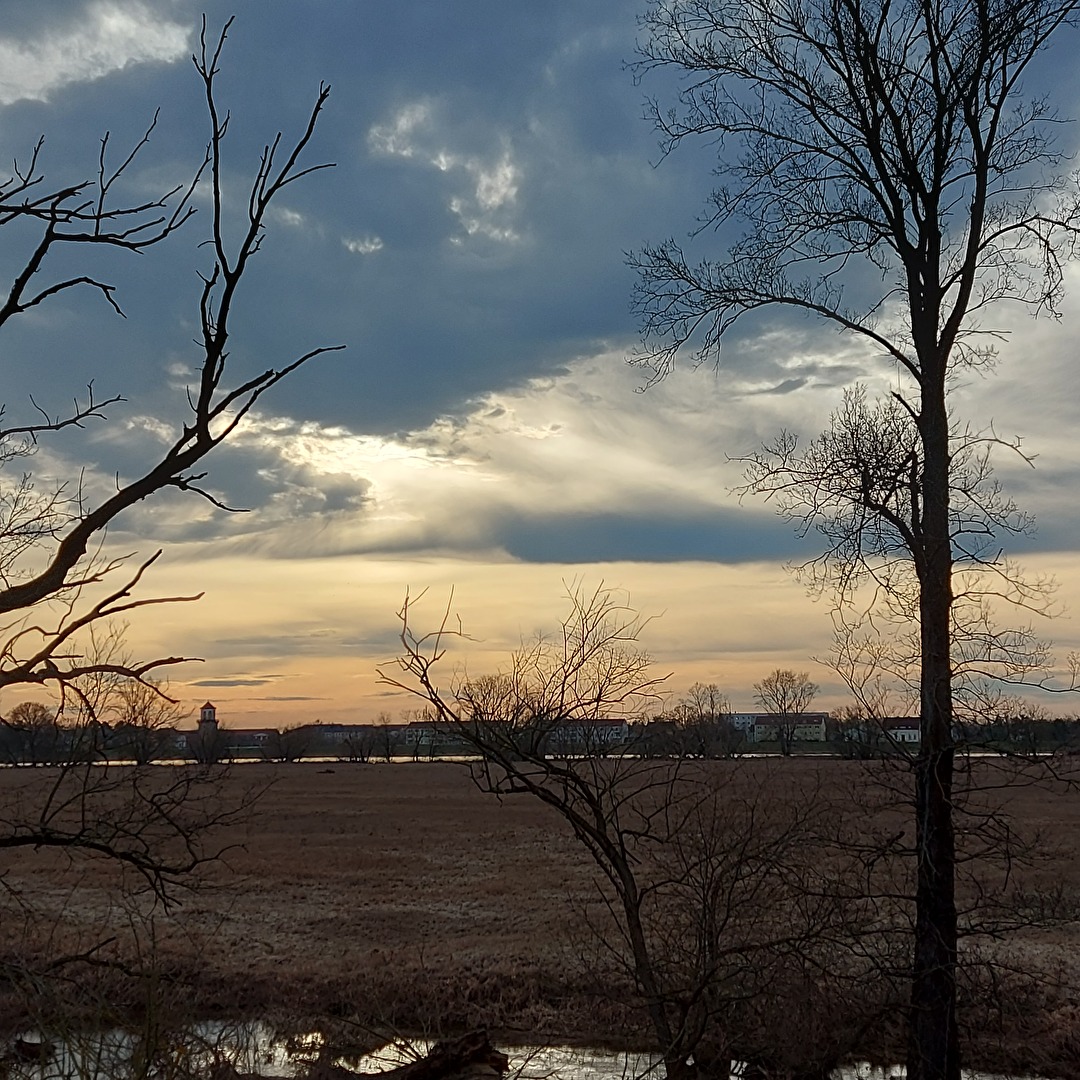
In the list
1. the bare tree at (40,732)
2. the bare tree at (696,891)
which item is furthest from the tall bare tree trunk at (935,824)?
the bare tree at (40,732)

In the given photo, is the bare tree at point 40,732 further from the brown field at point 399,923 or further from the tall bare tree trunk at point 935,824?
the tall bare tree trunk at point 935,824

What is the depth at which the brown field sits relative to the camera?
15.5 metres

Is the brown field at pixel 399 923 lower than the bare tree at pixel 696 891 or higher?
lower

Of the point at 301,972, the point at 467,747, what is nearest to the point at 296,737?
the point at 301,972

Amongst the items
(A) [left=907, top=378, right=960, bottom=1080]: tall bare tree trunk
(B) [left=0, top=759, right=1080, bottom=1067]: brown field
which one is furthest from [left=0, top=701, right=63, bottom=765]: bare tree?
(A) [left=907, top=378, right=960, bottom=1080]: tall bare tree trunk

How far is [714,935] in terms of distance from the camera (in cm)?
921

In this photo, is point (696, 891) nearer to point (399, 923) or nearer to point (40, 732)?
point (40, 732)

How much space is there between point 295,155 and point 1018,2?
30.6 ft

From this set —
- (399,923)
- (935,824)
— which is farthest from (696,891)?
(399,923)

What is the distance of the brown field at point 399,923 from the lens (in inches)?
611

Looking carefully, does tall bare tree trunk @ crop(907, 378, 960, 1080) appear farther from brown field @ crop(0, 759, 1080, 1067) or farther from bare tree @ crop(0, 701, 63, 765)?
bare tree @ crop(0, 701, 63, 765)

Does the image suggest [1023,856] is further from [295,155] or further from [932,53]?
[295,155]

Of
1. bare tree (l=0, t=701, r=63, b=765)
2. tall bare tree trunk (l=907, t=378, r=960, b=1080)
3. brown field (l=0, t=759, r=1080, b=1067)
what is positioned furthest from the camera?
brown field (l=0, t=759, r=1080, b=1067)

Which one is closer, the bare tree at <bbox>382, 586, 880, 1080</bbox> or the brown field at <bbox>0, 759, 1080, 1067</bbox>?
the bare tree at <bbox>382, 586, 880, 1080</bbox>
